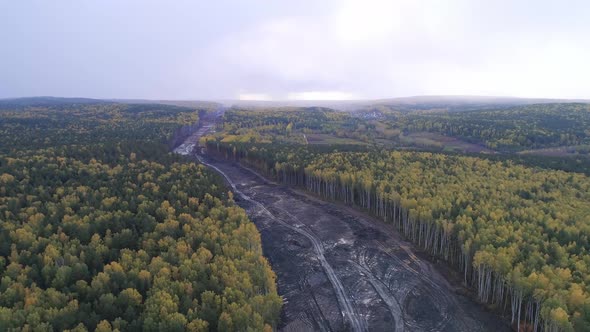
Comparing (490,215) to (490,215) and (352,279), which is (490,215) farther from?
(352,279)

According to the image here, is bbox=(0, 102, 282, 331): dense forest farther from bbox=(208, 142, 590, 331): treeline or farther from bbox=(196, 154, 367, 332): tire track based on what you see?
bbox=(208, 142, 590, 331): treeline

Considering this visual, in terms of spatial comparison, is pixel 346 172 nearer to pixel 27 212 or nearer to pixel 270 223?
pixel 270 223

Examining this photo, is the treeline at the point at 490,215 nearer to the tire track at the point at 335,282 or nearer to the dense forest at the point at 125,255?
the tire track at the point at 335,282

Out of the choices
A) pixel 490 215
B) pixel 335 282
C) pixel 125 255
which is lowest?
pixel 335 282

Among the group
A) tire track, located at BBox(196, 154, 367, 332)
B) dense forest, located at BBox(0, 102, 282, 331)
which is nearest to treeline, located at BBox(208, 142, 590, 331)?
tire track, located at BBox(196, 154, 367, 332)

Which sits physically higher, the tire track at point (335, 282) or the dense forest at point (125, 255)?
the dense forest at point (125, 255)

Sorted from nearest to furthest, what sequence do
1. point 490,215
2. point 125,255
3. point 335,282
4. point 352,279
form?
point 125,255
point 335,282
point 352,279
point 490,215

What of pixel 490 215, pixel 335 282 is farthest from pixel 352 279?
pixel 490 215

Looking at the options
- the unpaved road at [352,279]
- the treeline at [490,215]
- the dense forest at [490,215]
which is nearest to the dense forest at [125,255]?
the unpaved road at [352,279]
